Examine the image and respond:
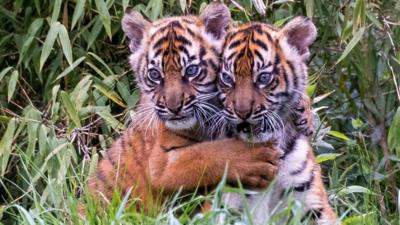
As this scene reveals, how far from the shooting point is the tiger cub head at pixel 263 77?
4.57 meters

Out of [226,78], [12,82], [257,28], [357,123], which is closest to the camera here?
[226,78]

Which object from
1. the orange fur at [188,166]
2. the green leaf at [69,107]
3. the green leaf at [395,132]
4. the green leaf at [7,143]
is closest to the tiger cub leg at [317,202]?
the orange fur at [188,166]

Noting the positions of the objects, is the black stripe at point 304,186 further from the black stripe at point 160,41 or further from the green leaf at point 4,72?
the green leaf at point 4,72

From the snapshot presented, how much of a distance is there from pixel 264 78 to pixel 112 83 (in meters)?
1.95

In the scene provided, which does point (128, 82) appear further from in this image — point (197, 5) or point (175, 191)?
point (175, 191)

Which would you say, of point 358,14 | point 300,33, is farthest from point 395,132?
point 300,33

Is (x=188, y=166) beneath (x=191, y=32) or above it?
beneath

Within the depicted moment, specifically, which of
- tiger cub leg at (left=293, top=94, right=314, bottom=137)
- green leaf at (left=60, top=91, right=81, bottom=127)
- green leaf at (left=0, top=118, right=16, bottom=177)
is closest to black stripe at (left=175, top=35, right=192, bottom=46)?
tiger cub leg at (left=293, top=94, right=314, bottom=137)

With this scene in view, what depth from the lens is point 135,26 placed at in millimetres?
5215

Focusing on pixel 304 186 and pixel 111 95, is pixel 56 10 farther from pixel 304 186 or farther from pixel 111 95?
pixel 304 186

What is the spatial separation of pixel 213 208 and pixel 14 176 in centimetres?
335

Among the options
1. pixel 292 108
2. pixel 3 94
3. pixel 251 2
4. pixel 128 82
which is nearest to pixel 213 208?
pixel 292 108

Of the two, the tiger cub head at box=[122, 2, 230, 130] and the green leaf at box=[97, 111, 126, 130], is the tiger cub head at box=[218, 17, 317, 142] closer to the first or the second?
the tiger cub head at box=[122, 2, 230, 130]

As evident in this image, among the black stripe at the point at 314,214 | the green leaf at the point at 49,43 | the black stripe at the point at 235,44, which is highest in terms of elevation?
the black stripe at the point at 235,44
